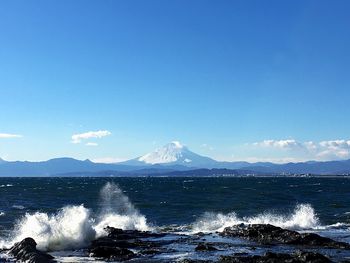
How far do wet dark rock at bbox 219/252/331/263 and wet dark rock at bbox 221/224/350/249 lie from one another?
256 inches

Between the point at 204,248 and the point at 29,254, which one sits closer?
the point at 29,254

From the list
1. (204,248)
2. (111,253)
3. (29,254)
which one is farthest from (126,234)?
(29,254)

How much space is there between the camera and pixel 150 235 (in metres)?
40.0

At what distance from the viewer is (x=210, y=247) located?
103 ft

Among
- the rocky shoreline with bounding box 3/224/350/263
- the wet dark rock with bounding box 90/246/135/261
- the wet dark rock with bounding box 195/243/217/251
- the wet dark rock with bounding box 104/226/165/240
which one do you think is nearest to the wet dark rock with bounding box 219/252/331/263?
the rocky shoreline with bounding box 3/224/350/263

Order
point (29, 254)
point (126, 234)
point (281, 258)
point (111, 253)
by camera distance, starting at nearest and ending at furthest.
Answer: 1. point (281, 258)
2. point (29, 254)
3. point (111, 253)
4. point (126, 234)

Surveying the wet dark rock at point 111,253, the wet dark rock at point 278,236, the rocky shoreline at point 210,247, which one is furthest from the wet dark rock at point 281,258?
the wet dark rock at point 278,236

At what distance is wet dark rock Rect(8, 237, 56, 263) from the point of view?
88.2 feet

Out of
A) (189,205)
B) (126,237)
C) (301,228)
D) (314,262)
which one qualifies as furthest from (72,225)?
(189,205)

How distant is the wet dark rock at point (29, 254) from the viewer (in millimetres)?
26897

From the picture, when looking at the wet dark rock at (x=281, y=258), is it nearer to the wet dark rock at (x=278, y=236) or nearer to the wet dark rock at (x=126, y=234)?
the wet dark rock at (x=278, y=236)

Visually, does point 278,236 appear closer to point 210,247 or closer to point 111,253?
point 210,247

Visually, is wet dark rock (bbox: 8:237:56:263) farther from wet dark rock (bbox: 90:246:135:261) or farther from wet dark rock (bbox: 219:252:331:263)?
wet dark rock (bbox: 219:252:331:263)

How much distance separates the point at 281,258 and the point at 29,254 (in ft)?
45.1
